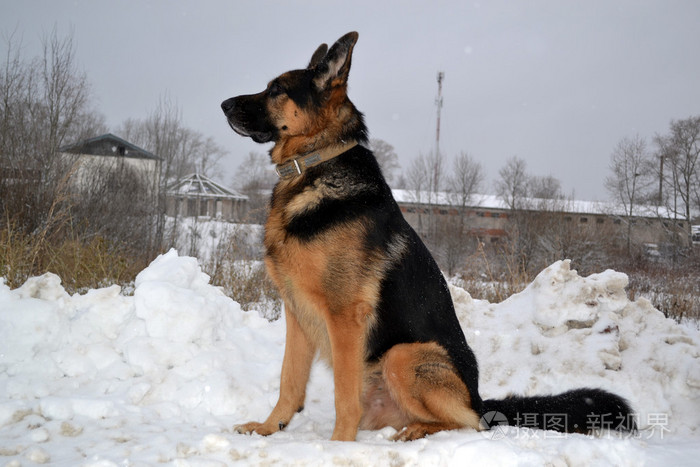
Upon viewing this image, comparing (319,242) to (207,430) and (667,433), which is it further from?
(667,433)

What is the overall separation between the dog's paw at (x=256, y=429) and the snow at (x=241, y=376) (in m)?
0.07

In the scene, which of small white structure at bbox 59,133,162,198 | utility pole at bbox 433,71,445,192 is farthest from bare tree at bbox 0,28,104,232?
utility pole at bbox 433,71,445,192

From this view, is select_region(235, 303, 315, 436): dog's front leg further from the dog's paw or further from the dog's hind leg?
the dog's hind leg

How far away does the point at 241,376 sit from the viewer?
11.9ft

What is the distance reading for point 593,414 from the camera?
2.88 meters

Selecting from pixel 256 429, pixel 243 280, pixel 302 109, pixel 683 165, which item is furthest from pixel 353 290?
pixel 683 165

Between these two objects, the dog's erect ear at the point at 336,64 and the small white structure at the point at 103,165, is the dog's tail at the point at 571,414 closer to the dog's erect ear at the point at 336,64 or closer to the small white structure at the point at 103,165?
the dog's erect ear at the point at 336,64

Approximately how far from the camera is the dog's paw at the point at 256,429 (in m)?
2.83

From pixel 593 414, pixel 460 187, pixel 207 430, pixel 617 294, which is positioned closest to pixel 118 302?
→ pixel 207 430

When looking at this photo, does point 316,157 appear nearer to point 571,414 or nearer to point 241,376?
point 241,376

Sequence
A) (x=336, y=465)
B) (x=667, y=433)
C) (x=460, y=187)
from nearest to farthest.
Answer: (x=336, y=465), (x=667, y=433), (x=460, y=187)

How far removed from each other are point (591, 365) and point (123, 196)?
11459 millimetres

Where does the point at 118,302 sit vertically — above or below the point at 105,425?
above

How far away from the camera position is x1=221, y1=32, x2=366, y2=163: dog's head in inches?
115
